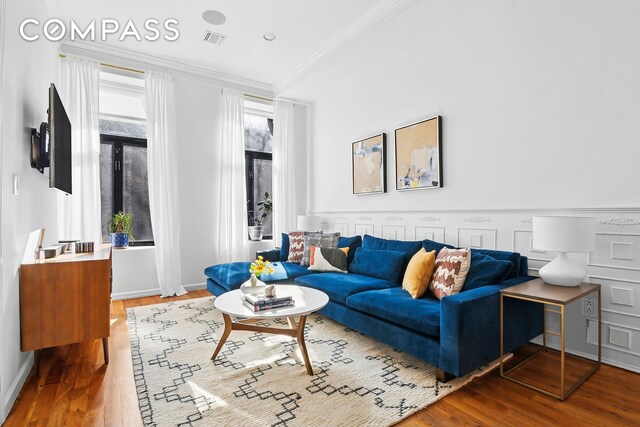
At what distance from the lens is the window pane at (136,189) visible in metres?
4.69

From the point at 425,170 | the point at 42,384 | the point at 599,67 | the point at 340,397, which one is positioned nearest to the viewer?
the point at 340,397

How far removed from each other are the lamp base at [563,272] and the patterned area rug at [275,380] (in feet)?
2.97

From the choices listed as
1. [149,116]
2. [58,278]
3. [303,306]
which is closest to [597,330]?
[303,306]

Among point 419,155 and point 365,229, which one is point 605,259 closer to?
point 419,155

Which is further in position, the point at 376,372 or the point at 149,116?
the point at 149,116

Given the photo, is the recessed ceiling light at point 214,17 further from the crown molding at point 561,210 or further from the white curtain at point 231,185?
the crown molding at point 561,210

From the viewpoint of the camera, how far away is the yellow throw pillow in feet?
8.80

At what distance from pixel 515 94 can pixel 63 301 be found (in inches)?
147

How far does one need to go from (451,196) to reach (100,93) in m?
4.57

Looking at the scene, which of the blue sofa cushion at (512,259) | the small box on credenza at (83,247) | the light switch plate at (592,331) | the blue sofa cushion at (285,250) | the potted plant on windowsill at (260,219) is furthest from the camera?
the potted plant on windowsill at (260,219)

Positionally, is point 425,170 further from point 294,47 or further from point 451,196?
point 294,47

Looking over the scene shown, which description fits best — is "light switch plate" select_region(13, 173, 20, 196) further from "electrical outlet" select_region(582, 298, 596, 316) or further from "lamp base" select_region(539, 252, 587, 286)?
"electrical outlet" select_region(582, 298, 596, 316)

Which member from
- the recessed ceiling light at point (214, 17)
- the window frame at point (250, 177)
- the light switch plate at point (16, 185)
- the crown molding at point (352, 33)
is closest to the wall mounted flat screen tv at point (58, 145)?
the light switch plate at point (16, 185)

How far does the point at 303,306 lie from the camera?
237cm
